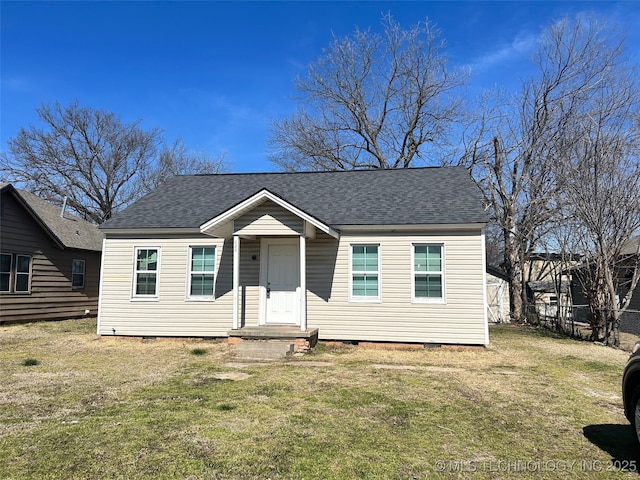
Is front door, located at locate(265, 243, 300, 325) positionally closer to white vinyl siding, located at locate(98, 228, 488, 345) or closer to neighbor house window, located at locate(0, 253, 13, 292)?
white vinyl siding, located at locate(98, 228, 488, 345)

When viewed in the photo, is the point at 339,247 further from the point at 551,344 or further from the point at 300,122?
the point at 300,122

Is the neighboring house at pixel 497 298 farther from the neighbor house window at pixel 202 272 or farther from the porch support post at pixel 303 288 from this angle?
the neighbor house window at pixel 202 272

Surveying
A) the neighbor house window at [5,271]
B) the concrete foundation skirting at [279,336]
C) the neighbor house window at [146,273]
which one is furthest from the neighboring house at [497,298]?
the neighbor house window at [5,271]

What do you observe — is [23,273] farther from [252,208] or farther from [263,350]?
[263,350]

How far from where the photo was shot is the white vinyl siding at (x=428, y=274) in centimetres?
1031

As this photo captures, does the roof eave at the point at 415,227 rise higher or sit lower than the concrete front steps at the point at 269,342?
higher

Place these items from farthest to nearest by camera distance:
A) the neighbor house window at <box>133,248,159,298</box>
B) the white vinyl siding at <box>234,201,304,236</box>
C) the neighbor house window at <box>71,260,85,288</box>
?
1. the neighbor house window at <box>71,260,85,288</box>
2. the neighbor house window at <box>133,248,159,298</box>
3. the white vinyl siding at <box>234,201,304,236</box>

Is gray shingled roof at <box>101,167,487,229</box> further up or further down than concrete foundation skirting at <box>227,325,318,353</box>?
further up

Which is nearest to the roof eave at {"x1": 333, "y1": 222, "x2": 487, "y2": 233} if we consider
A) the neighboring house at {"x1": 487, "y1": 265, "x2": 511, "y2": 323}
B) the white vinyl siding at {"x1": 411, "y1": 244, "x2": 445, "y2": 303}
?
the white vinyl siding at {"x1": 411, "y1": 244, "x2": 445, "y2": 303}

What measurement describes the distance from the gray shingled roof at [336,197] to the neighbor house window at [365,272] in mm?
739

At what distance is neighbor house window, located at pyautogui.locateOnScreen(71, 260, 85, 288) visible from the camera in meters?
17.1

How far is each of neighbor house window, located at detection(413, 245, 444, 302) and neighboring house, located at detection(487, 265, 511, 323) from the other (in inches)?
383

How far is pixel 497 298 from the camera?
61.6 feet

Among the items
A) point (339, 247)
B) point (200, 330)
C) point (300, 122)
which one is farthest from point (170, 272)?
point (300, 122)
